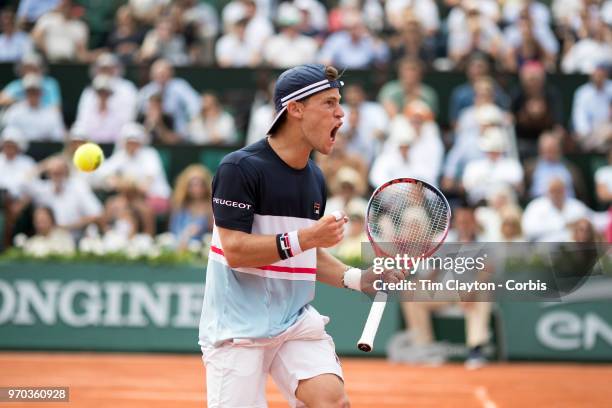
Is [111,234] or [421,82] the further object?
[421,82]

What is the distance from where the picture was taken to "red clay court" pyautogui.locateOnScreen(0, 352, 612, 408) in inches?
337

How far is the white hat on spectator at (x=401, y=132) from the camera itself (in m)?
12.7

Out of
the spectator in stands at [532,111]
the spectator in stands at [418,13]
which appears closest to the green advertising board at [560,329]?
the spectator in stands at [532,111]

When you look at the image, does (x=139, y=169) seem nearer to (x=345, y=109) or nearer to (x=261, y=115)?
(x=261, y=115)

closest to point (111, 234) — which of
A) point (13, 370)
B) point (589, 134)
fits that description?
point (13, 370)

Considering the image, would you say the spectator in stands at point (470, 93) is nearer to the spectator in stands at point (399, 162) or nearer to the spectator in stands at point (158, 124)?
the spectator in stands at point (399, 162)

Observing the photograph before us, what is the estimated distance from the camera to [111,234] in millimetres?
11766

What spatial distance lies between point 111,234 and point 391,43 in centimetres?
532

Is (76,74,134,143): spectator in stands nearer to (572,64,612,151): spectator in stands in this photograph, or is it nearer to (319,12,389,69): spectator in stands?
(319,12,389,69): spectator in stands

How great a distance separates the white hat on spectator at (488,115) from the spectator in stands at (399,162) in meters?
0.90

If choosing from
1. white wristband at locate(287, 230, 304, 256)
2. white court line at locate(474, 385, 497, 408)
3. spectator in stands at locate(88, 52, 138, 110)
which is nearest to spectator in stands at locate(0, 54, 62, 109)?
spectator in stands at locate(88, 52, 138, 110)

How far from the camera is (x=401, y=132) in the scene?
12.8 meters

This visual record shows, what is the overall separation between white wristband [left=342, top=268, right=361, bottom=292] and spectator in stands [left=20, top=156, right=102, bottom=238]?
7.59 m

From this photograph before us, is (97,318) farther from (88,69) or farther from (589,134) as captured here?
(589,134)
